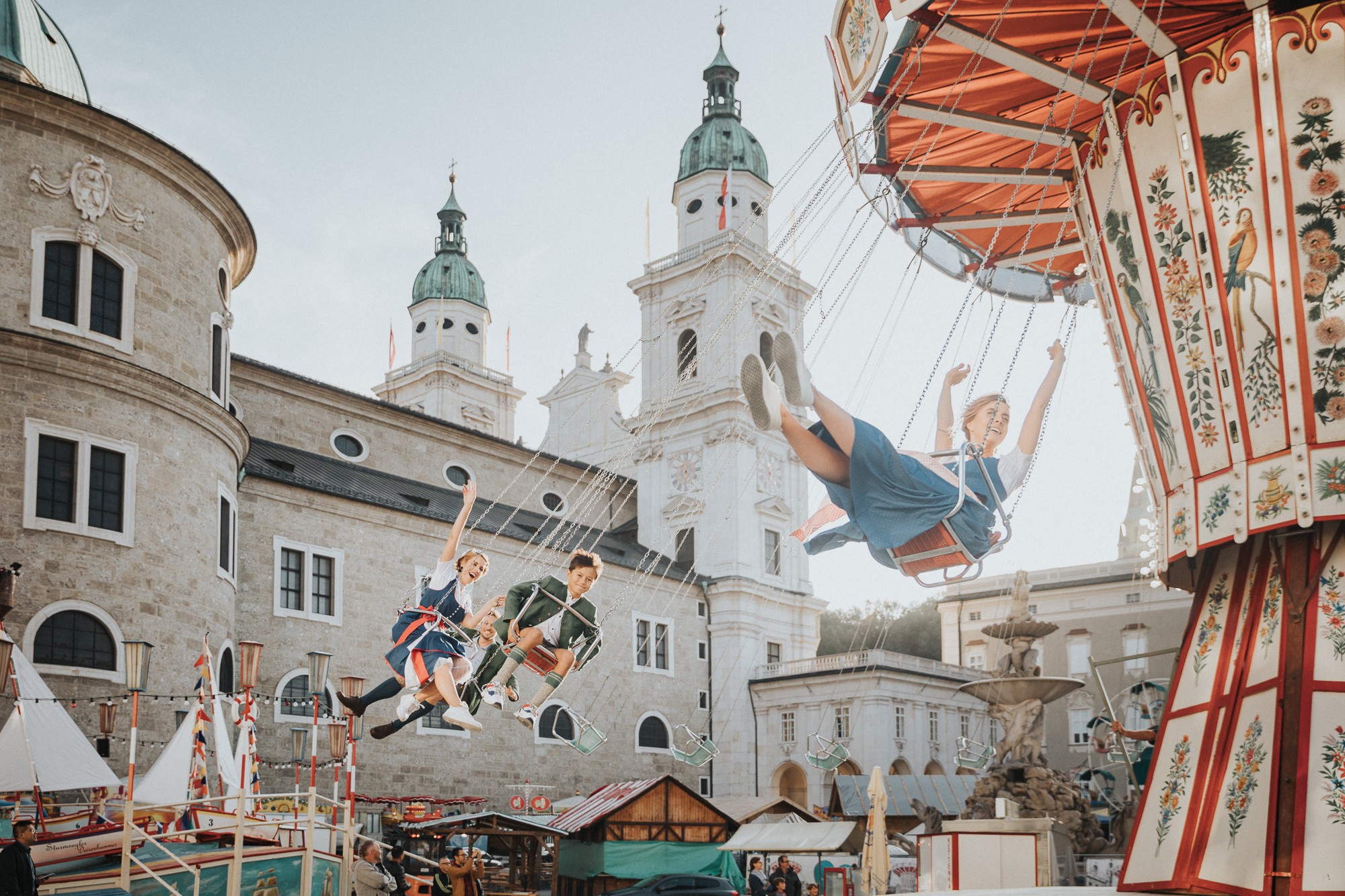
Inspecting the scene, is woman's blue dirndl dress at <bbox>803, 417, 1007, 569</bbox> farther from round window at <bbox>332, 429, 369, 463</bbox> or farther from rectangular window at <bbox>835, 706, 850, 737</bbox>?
rectangular window at <bbox>835, 706, 850, 737</bbox>

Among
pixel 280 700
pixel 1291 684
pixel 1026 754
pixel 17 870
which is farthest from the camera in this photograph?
pixel 280 700

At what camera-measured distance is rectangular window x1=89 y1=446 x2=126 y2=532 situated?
878 inches

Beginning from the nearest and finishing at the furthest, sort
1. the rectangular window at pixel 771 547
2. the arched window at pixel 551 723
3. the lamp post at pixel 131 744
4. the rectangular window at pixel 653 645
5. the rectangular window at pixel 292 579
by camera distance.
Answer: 1. the lamp post at pixel 131 744
2. the rectangular window at pixel 292 579
3. the arched window at pixel 551 723
4. the rectangular window at pixel 653 645
5. the rectangular window at pixel 771 547

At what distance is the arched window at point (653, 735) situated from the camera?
133 ft

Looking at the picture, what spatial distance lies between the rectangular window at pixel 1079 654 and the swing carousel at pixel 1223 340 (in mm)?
43554

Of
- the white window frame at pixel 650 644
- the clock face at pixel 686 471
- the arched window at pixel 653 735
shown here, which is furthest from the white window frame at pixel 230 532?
the clock face at pixel 686 471

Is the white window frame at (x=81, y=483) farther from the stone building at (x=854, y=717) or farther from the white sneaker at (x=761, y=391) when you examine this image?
the stone building at (x=854, y=717)

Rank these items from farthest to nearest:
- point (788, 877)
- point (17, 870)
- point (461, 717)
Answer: point (788, 877)
point (461, 717)
point (17, 870)

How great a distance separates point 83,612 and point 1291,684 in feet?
64.9

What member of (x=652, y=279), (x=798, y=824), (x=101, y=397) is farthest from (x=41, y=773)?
(x=652, y=279)

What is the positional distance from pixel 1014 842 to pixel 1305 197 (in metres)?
7.18

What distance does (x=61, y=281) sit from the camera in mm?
22703

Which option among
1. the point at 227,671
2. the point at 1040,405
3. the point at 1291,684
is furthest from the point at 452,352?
the point at 1291,684

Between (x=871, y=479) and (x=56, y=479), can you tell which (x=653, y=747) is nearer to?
(x=56, y=479)
